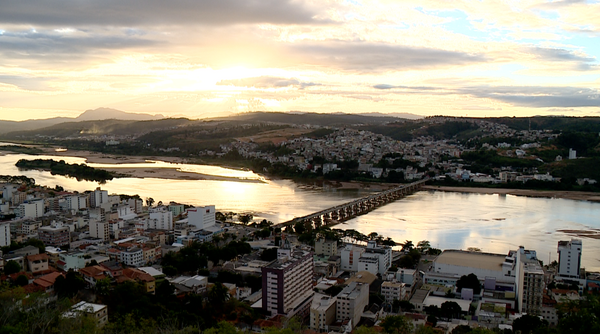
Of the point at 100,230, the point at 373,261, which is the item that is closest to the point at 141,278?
the point at 373,261

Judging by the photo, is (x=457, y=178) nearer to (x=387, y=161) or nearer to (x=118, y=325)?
(x=387, y=161)

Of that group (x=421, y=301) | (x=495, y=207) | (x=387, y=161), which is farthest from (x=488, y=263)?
(x=387, y=161)

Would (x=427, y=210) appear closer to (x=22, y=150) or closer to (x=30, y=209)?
(x=30, y=209)

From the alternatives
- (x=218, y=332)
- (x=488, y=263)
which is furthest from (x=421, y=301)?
(x=218, y=332)

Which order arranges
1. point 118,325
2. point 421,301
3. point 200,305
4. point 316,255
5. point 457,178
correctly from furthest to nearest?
1. point 457,178
2. point 316,255
3. point 421,301
4. point 200,305
5. point 118,325

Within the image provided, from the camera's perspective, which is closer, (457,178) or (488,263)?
(488,263)

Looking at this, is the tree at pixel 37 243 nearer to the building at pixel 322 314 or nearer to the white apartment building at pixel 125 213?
the white apartment building at pixel 125 213

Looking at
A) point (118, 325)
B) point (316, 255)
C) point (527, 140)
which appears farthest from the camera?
point (527, 140)

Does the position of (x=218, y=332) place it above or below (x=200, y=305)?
above
